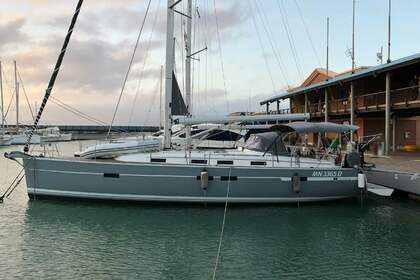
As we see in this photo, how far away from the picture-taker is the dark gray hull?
1341 cm

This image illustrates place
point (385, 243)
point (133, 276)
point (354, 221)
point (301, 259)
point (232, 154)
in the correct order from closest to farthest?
point (133, 276)
point (301, 259)
point (385, 243)
point (354, 221)
point (232, 154)

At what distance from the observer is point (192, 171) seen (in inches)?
527

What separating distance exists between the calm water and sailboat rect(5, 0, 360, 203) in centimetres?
44

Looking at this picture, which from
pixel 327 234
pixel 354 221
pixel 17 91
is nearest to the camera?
pixel 327 234

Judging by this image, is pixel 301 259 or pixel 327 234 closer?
Answer: pixel 301 259

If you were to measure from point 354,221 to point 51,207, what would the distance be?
9.81 metres

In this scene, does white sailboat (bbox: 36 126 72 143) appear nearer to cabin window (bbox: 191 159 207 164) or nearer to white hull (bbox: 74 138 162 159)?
white hull (bbox: 74 138 162 159)

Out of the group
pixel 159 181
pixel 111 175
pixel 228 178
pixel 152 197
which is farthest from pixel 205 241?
pixel 111 175

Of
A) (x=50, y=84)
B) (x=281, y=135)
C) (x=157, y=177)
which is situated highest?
(x=50, y=84)

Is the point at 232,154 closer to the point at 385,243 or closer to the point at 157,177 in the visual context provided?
the point at 157,177

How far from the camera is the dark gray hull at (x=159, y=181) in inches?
528

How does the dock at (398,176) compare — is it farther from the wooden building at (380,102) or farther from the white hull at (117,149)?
the white hull at (117,149)

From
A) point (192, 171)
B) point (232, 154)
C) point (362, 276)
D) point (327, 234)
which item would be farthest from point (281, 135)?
point (362, 276)

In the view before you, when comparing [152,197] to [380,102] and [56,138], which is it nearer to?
[380,102]
